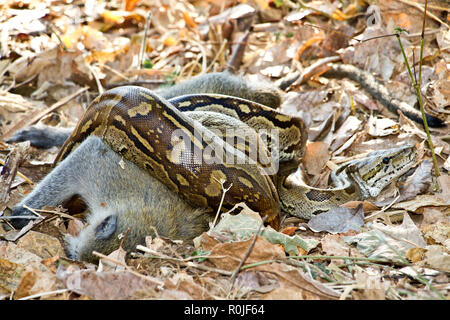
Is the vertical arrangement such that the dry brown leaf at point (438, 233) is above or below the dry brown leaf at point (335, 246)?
above

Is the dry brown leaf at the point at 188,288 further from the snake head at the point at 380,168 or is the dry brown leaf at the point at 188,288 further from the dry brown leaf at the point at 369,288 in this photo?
the snake head at the point at 380,168

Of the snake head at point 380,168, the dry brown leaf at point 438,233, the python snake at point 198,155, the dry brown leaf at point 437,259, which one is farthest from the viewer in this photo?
the snake head at point 380,168

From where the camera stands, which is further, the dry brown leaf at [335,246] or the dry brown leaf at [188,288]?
the dry brown leaf at [335,246]

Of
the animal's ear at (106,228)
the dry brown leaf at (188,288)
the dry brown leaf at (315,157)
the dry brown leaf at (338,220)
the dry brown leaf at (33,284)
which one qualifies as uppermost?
the dry brown leaf at (188,288)

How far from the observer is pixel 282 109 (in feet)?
25.6

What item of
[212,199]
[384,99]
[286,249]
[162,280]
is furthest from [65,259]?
[384,99]

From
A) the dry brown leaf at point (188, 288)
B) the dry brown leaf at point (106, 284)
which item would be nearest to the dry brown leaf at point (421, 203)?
the dry brown leaf at point (188, 288)

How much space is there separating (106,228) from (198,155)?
44.0 inches

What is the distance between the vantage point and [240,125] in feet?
19.2

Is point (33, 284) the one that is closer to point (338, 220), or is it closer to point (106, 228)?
point (106, 228)

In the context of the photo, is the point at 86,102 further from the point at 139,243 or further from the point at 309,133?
the point at 139,243

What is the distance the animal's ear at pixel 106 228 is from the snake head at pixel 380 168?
10.7ft

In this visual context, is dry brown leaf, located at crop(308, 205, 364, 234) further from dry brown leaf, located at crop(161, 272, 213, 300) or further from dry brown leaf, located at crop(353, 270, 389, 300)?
dry brown leaf, located at crop(161, 272, 213, 300)

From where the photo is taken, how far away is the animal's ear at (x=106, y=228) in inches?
166
